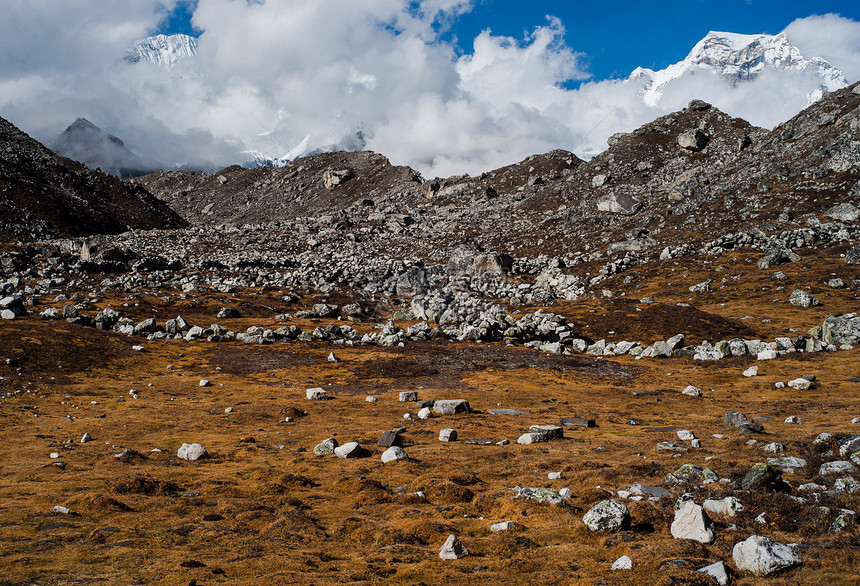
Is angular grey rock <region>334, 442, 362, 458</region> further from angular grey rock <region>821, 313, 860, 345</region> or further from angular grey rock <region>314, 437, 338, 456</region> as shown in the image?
angular grey rock <region>821, 313, 860, 345</region>

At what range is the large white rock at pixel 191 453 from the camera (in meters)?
15.7

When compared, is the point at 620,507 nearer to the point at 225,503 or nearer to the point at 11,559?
the point at 225,503

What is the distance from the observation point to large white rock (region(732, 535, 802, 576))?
21.7ft

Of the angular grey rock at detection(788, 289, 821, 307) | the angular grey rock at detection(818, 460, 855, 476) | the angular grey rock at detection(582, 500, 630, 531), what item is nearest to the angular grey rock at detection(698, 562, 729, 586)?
the angular grey rock at detection(582, 500, 630, 531)

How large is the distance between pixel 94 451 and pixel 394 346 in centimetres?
2502

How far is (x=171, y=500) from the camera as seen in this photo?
37.8ft

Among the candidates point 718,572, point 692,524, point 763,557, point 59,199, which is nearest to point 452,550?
point 718,572

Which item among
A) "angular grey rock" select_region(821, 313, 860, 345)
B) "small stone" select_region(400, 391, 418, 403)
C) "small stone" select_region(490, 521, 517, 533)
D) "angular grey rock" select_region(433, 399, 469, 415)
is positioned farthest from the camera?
"angular grey rock" select_region(821, 313, 860, 345)

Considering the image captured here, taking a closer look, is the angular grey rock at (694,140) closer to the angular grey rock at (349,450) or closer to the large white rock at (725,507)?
the angular grey rock at (349,450)

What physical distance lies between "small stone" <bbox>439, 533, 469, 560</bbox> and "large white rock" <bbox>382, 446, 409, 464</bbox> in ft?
21.6

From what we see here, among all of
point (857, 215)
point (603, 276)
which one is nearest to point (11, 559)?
point (603, 276)

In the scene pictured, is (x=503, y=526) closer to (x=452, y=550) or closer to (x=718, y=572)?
(x=452, y=550)

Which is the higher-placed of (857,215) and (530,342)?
(857,215)

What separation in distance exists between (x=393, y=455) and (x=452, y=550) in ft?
22.7
